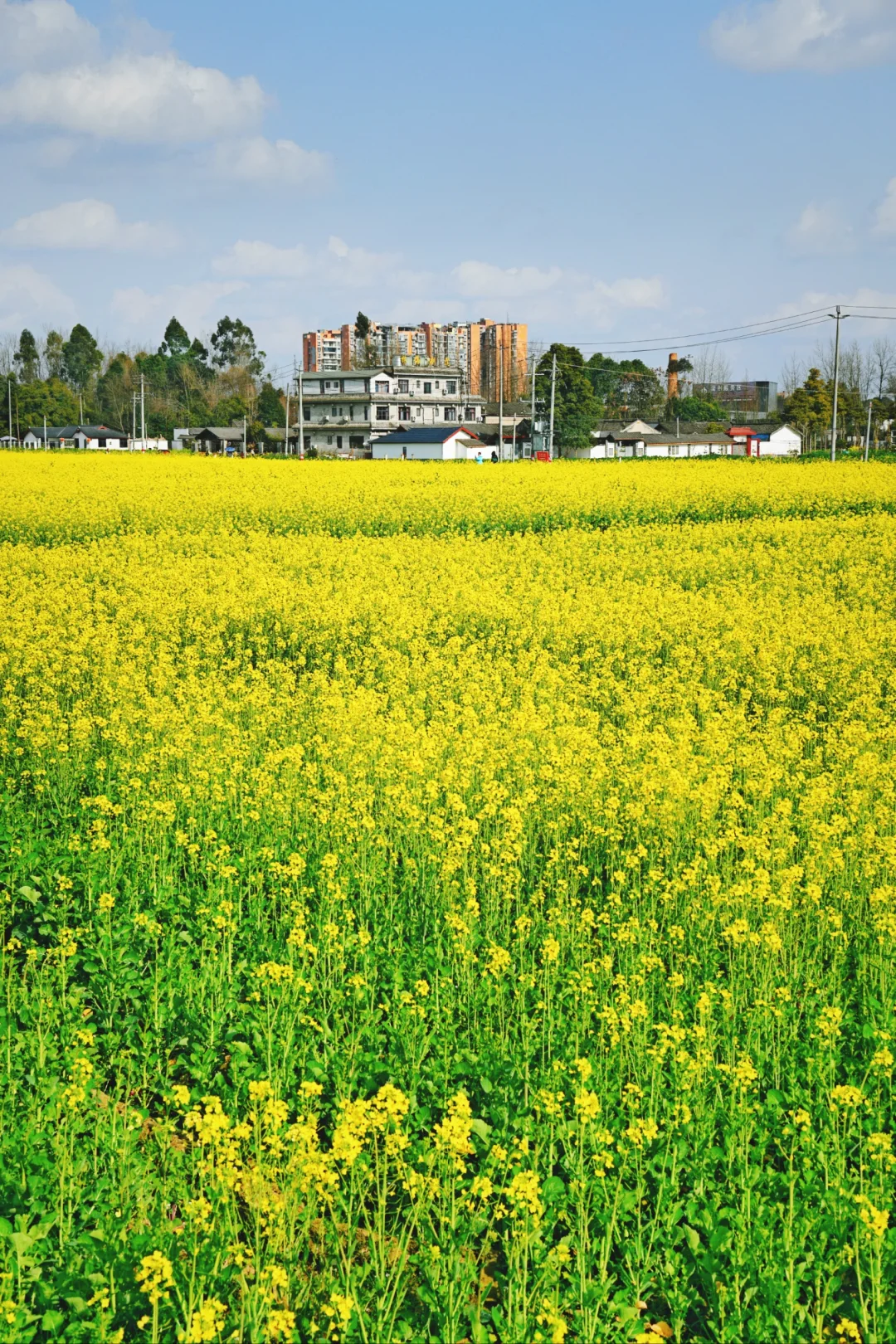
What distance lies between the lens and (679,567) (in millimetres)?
19562

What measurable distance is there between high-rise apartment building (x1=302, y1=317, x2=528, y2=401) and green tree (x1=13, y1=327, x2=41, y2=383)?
32760 millimetres

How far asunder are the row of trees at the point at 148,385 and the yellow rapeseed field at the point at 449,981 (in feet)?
298

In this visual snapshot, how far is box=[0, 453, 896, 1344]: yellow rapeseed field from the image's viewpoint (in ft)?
13.4

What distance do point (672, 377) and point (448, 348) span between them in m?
61.8

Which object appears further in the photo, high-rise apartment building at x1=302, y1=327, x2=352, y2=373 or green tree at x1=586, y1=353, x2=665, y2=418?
high-rise apartment building at x1=302, y1=327, x2=352, y2=373

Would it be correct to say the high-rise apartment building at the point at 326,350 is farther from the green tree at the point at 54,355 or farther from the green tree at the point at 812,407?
the green tree at the point at 812,407

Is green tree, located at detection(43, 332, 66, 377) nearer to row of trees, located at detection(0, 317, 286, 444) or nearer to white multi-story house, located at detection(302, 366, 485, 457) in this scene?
row of trees, located at detection(0, 317, 286, 444)

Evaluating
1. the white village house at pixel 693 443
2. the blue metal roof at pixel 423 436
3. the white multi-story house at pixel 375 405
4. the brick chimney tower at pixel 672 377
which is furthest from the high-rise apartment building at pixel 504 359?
Answer: the blue metal roof at pixel 423 436

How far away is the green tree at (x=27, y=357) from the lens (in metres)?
141

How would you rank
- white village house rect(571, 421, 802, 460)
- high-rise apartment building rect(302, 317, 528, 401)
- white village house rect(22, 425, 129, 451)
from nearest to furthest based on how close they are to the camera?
white village house rect(571, 421, 802, 460) < white village house rect(22, 425, 129, 451) < high-rise apartment building rect(302, 317, 528, 401)

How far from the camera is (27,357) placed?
468 feet

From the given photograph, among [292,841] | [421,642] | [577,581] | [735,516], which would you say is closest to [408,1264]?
[292,841]

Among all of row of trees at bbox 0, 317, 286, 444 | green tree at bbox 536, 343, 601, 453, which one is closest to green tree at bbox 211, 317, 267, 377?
row of trees at bbox 0, 317, 286, 444

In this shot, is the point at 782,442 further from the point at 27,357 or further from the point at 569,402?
the point at 27,357
